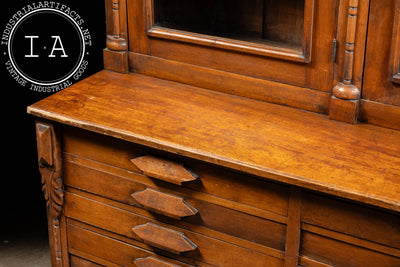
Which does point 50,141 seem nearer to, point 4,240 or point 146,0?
point 146,0

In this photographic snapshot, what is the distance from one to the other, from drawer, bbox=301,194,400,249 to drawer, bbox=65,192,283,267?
23 cm

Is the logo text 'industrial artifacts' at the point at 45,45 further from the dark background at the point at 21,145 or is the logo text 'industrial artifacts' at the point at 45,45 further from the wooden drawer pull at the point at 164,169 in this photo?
the wooden drawer pull at the point at 164,169

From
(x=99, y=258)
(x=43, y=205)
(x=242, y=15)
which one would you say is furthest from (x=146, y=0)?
(x=43, y=205)

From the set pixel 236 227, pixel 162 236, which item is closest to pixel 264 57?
pixel 236 227

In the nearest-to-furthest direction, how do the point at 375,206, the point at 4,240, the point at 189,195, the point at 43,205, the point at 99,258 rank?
the point at 375,206
the point at 189,195
the point at 99,258
the point at 4,240
the point at 43,205

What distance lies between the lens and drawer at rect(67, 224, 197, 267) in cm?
229

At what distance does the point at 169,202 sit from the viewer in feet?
6.92

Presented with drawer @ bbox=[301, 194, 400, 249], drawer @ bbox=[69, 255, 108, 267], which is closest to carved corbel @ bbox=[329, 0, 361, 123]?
drawer @ bbox=[301, 194, 400, 249]

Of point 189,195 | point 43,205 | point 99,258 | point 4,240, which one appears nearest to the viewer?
point 189,195

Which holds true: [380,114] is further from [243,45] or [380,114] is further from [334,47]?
[243,45]

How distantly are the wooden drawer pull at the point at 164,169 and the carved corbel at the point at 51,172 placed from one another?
12.9 inches

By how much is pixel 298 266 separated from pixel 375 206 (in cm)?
34

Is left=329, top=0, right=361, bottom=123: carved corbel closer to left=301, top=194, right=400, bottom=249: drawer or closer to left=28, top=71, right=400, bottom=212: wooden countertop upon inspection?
left=28, top=71, right=400, bottom=212: wooden countertop

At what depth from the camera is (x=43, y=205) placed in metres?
3.24
